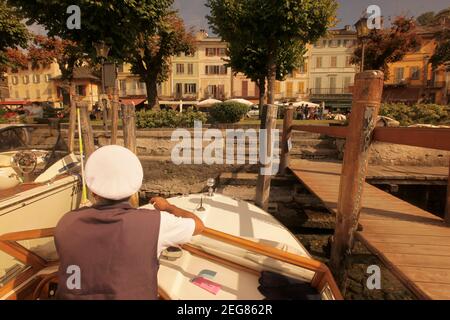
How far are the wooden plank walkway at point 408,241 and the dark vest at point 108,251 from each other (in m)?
1.97

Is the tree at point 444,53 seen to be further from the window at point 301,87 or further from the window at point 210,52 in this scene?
the window at point 210,52

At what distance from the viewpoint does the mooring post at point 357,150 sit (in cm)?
286

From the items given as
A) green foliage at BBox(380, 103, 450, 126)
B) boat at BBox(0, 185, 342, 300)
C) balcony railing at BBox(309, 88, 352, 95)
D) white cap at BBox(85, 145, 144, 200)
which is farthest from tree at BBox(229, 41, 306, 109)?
balcony railing at BBox(309, 88, 352, 95)

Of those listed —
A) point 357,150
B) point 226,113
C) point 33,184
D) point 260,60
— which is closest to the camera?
point 357,150

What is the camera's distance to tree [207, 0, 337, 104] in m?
10.9

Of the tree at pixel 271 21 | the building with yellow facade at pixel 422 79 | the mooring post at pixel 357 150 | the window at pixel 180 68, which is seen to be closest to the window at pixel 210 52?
the window at pixel 180 68

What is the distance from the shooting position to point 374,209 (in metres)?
3.89

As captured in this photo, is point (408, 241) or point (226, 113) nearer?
point (408, 241)

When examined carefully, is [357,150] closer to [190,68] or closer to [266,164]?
[266,164]

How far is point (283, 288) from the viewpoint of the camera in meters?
2.45

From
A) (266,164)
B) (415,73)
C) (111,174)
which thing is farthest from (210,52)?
(111,174)

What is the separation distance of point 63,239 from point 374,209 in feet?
12.5

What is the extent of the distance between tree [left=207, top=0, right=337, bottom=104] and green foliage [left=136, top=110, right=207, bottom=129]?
3389 mm

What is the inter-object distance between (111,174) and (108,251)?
0.44 meters
